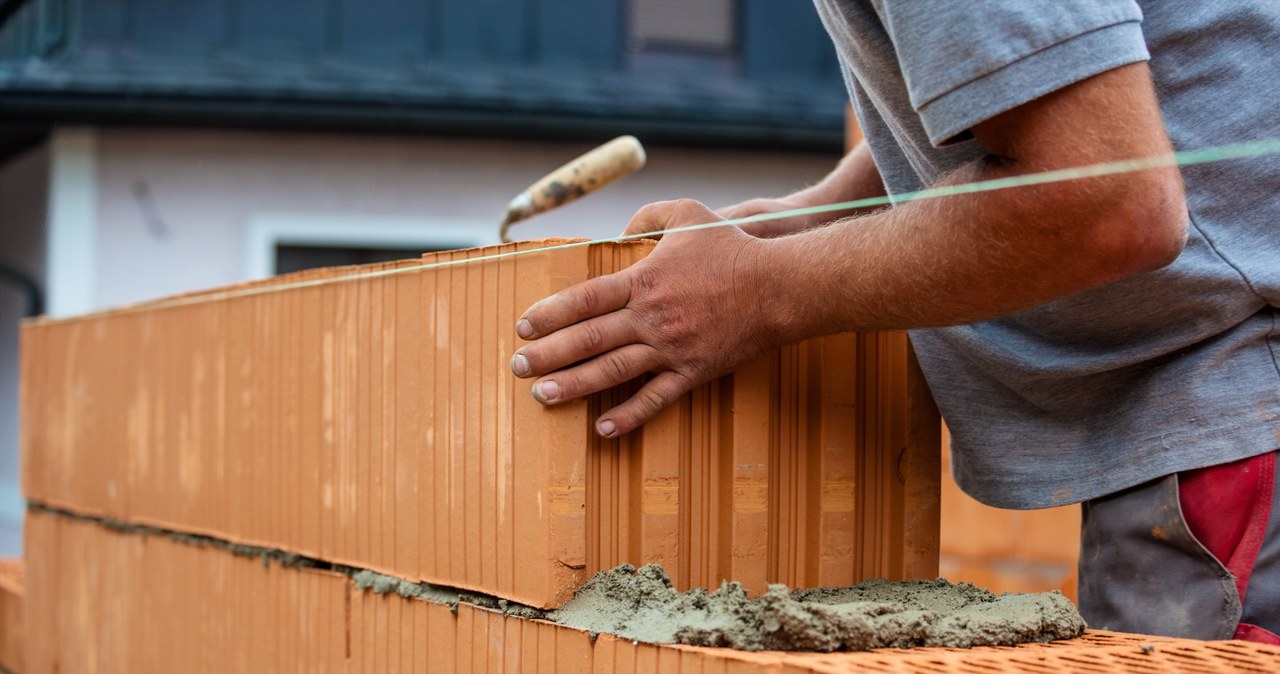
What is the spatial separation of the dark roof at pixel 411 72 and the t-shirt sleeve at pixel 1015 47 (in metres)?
6.94

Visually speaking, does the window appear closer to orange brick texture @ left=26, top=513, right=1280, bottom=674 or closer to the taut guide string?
orange brick texture @ left=26, top=513, right=1280, bottom=674

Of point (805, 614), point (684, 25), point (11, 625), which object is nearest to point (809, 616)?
point (805, 614)

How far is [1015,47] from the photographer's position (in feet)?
4.52

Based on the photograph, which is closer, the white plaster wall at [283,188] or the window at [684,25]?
the white plaster wall at [283,188]

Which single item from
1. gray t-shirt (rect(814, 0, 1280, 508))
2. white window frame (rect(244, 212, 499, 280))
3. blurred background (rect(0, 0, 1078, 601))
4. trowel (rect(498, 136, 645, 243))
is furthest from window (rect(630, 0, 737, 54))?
gray t-shirt (rect(814, 0, 1280, 508))

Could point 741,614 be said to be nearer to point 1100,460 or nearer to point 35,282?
point 1100,460

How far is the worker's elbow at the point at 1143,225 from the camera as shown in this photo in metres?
1.41

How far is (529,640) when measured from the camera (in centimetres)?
172

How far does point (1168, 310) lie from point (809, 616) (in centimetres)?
62

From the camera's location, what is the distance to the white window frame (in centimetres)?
814

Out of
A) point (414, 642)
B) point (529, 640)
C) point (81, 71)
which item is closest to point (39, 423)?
point (414, 642)

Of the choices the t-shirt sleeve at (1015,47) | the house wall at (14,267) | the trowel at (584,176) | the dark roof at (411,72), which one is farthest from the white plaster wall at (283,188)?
the t-shirt sleeve at (1015,47)

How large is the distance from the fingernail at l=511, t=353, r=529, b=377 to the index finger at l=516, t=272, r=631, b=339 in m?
0.04

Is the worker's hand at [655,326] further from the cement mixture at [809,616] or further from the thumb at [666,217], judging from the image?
the cement mixture at [809,616]
